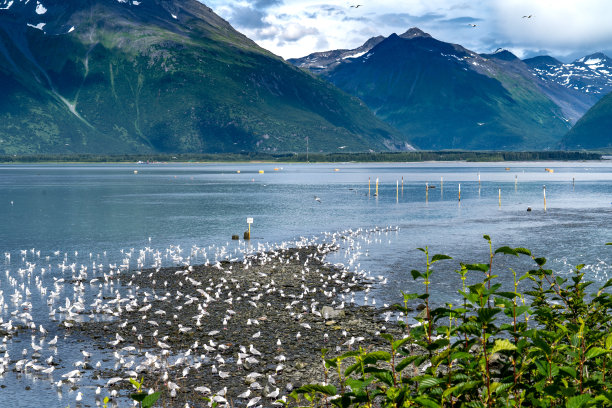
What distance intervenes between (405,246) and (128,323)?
3258cm

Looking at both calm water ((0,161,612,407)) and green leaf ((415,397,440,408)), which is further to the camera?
calm water ((0,161,612,407))

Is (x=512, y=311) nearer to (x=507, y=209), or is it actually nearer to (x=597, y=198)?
(x=507, y=209)

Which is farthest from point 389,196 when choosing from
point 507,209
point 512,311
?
point 512,311

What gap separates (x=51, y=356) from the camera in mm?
22625

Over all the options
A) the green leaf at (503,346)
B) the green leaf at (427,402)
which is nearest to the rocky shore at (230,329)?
the green leaf at (427,402)

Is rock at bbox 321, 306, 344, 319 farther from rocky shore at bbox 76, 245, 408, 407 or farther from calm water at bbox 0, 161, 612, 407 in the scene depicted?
calm water at bbox 0, 161, 612, 407

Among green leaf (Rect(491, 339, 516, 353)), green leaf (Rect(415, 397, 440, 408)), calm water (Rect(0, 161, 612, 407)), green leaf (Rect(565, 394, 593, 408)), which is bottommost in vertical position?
calm water (Rect(0, 161, 612, 407))

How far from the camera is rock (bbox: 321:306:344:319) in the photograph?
2820 cm

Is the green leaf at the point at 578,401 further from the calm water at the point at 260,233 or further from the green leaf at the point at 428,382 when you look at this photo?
the calm water at the point at 260,233

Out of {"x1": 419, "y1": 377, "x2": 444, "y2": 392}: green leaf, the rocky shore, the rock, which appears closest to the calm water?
the rocky shore

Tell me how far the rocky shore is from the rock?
0.07 meters

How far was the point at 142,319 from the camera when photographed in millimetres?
28000

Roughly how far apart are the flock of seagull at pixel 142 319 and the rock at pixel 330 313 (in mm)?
711

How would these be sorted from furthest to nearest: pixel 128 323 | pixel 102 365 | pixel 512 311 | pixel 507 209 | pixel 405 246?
pixel 507 209 → pixel 405 246 → pixel 128 323 → pixel 102 365 → pixel 512 311
